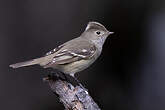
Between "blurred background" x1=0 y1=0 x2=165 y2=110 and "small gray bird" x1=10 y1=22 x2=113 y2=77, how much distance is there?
1474 millimetres

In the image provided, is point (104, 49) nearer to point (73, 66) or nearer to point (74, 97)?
point (73, 66)

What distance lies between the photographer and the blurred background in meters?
10.7

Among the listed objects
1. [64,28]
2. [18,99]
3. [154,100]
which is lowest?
[154,100]

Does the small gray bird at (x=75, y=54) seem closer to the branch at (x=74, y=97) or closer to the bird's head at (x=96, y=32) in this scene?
the bird's head at (x=96, y=32)

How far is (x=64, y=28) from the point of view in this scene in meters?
10.9

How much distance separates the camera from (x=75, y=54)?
8750 millimetres

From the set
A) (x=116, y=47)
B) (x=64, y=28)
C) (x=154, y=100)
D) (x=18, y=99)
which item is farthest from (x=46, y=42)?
(x=154, y=100)

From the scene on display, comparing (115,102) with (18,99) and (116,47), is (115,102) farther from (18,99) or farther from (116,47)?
(18,99)

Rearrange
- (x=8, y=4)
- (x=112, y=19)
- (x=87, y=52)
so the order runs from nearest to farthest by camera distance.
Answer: (x=87, y=52), (x=8, y=4), (x=112, y=19)

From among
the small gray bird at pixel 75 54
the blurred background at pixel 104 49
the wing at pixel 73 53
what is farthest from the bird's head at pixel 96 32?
the blurred background at pixel 104 49

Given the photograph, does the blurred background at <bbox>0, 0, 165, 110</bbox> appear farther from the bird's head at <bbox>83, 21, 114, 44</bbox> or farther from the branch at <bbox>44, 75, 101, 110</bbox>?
the branch at <bbox>44, 75, 101, 110</bbox>

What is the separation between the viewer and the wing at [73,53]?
8.41 metres

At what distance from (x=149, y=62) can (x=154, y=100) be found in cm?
79

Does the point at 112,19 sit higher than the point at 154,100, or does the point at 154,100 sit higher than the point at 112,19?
the point at 112,19
